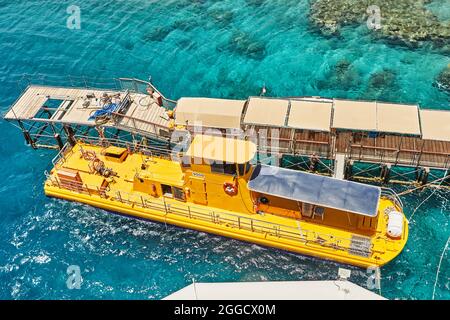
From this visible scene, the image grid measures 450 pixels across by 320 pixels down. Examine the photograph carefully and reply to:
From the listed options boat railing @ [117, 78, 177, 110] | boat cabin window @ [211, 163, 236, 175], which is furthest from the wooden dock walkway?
boat cabin window @ [211, 163, 236, 175]

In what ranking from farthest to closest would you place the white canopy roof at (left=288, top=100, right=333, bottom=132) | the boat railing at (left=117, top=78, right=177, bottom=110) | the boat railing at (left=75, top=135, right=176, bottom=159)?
1. the boat railing at (left=117, top=78, right=177, bottom=110)
2. the boat railing at (left=75, top=135, right=176, bottom=159)
3. the white canopy roof at (left=288, top=100, right=333, bottom=132)

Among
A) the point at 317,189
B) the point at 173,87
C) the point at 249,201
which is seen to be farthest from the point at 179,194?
the point at 173,87

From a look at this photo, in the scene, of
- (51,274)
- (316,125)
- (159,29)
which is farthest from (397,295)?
(159,29)

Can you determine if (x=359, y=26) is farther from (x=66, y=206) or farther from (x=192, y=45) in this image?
(x=66, y=206)

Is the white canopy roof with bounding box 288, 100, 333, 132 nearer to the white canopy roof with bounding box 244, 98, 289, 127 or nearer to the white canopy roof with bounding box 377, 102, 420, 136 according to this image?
the white canopy roof with bounding box 244, 98, 289, 127

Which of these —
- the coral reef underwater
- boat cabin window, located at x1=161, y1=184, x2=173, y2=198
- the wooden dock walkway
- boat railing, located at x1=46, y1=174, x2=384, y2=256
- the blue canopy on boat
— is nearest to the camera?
the blue canopy on boat

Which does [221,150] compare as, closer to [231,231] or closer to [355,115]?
[231,231]
